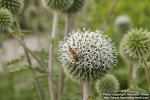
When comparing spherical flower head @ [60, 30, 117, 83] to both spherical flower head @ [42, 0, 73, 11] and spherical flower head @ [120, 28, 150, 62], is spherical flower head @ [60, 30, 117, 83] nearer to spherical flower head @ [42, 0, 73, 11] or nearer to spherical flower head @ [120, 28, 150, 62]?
spherical flower head @ [120, 28, 150, 62]

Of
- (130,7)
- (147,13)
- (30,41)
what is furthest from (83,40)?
(30,41)

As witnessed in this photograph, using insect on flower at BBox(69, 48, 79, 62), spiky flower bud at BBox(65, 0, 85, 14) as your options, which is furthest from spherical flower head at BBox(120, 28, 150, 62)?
spiky flower bud at BBox(65, 0, 85, 14)

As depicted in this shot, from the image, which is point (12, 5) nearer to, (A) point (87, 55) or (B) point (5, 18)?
(B) point (5, 18)

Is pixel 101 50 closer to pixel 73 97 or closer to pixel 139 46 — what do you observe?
pixel 139 46

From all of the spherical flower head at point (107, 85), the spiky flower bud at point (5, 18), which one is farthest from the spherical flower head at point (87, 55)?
the spiky flower bud at point (5, 18)

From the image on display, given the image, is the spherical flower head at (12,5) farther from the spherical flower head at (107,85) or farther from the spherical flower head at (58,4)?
the spherical flower head at (107,85)

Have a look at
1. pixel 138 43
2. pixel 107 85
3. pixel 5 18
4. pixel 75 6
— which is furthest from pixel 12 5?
pixel 138 43
